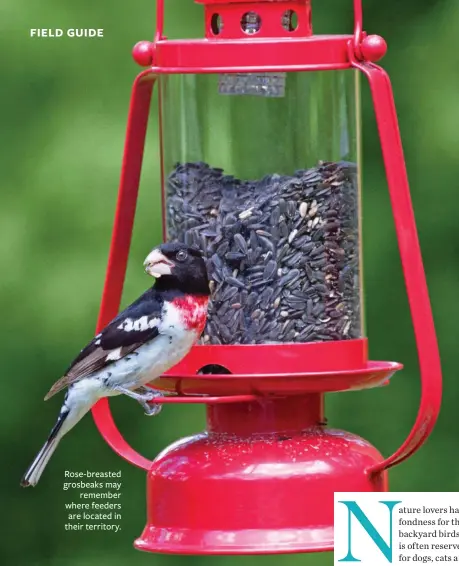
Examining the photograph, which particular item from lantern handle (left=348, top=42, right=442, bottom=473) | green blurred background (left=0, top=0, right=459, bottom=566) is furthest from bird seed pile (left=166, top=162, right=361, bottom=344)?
green blurred background (left=0, top=0, right=459, bottom=566)

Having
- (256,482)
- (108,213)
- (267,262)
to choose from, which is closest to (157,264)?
(267,262)

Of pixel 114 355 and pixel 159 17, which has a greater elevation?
pixel 159 17

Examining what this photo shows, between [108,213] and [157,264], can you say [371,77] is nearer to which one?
[157,264]

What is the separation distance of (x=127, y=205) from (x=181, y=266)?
31 centimetres

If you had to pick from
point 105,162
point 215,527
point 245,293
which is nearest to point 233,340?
point 245,293

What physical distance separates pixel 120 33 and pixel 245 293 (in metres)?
2.44

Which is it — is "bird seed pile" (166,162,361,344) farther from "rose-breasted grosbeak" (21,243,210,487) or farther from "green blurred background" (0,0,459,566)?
"green blurred background" (0,0,459,566)

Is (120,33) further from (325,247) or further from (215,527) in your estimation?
(215,527)

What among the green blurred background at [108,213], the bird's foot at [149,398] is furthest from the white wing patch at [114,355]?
the green blurred background at [108,213]

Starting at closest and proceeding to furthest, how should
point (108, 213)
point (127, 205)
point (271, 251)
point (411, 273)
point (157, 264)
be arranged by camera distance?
point (411, 273) < point (157, 264) < point (271, 251) < point (127, 205) < point (108, 213)

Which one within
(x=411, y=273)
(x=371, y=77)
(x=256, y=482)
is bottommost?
(x=256, y=482)

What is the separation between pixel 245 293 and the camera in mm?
4402

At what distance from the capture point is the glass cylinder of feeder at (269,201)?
14.4 ft

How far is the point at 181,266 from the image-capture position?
430 cm
